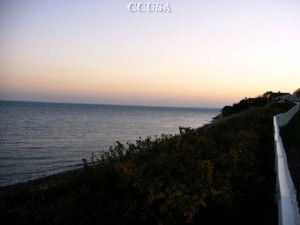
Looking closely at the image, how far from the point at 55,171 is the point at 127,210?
19.4 metres

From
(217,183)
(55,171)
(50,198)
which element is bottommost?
(55,171)

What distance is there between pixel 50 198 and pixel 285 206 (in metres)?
5.37

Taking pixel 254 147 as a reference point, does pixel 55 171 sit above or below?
below

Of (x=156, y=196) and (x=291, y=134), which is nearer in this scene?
(x=156, y=196)

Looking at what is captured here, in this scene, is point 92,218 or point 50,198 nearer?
point 92,218

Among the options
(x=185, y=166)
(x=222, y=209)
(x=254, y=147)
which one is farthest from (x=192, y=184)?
(x=254, y=147)

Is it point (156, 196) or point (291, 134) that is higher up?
point (291, 134)

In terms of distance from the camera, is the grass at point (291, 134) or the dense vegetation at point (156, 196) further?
the grass at point (291, 134)

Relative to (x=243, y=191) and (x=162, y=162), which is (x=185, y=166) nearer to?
(x=162, y=162)

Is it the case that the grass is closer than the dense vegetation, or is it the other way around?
the dense vegetation

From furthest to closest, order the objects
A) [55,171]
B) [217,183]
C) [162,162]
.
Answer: [55,171]
[162,162]
[217,183]

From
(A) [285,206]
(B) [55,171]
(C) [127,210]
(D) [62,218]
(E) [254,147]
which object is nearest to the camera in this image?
(A) [285,206]

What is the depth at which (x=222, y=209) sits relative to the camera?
22.9 ft

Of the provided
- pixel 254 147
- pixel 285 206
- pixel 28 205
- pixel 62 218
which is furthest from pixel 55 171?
pixel 285 206
